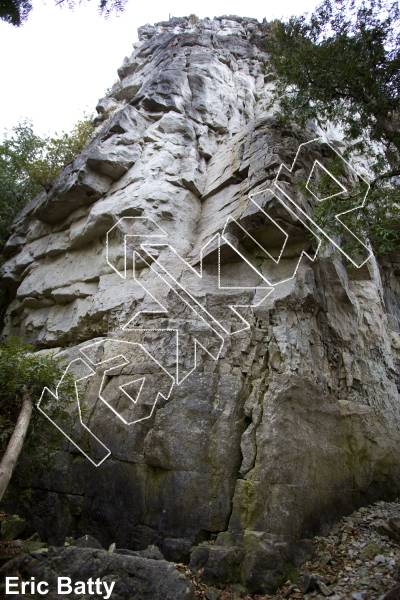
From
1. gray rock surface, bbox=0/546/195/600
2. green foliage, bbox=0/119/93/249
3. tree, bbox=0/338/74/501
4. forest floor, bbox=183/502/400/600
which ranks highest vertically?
green foliage, bbox=0/119/93/249

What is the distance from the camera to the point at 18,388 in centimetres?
759

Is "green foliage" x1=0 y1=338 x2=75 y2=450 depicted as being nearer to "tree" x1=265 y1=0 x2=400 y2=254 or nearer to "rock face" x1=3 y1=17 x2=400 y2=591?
"rock face" x1=3 y1=17 x2=400 y2=591

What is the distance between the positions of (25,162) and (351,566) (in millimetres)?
17328

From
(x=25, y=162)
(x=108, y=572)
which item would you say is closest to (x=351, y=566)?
(x=108, y=572)

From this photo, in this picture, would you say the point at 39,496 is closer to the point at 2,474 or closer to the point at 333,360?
the point at 2,474

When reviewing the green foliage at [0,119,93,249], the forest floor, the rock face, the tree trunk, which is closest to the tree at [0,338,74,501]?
the tree trunk

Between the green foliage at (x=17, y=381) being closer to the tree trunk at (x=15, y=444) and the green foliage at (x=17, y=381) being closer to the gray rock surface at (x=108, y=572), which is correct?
the tree trunk at (x=15, y=444)

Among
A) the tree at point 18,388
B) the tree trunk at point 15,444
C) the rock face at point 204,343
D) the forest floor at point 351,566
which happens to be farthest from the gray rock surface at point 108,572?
the tree at point 18,388

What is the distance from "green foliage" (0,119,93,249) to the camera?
56.7ft

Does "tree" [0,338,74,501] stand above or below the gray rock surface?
above

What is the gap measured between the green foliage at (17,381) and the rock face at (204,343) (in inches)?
18.1

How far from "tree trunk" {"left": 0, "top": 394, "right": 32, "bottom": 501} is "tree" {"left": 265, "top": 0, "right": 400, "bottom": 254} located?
7.58m

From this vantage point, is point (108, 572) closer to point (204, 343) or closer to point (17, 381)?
point (17, 381)

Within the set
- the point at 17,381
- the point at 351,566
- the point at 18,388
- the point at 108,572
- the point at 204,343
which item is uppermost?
the point at 17,381
